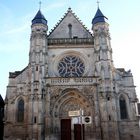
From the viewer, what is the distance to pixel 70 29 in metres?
25.7

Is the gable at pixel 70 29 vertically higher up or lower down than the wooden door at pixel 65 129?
higher up

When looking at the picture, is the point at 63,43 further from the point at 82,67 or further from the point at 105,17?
the point at 105,17

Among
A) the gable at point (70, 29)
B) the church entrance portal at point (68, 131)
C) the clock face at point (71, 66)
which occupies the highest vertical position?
the gable at point (70, 29)

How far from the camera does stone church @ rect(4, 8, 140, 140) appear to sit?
2019cm

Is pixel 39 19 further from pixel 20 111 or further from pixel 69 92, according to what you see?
pixel 20 111

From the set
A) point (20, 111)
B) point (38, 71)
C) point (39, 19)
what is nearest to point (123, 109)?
point (38, 71)

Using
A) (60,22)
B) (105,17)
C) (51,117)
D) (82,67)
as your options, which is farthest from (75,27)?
(51,117)

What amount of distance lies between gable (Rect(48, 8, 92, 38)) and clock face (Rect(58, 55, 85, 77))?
9.56 ft

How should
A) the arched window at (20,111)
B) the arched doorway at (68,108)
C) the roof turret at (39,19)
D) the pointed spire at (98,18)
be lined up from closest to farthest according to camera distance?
the arched doorway at (68,108) < the arched window at (20,111) < the roof turret at (39,19) < the pointed spire at (98,18)

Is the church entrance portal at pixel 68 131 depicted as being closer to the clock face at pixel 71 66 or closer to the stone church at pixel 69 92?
the stone church at pixel 69 92

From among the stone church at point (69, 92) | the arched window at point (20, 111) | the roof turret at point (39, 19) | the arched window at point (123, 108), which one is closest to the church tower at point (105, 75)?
the stone church at point (69, 92)

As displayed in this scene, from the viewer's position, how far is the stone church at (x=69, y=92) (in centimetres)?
2019

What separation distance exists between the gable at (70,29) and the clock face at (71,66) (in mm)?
2914

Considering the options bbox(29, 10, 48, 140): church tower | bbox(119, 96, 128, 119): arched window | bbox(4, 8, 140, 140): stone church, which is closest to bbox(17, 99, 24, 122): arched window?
bbox(4, 8, 140, 140): stone church
